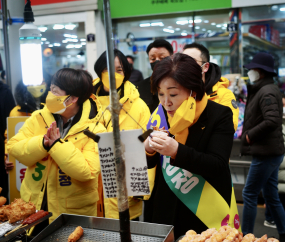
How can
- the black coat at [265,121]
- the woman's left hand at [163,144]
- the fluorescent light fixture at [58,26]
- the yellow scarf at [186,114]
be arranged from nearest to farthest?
the woman's left hand at [163,144]
the yellow scarf at [186,114]
the black coat at [265,121]
the fluorescent light fixture at [58,26]

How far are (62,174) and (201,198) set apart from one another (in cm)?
109

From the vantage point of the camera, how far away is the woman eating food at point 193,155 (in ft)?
5.46

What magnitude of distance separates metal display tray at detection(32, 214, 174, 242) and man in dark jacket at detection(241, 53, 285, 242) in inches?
92.3

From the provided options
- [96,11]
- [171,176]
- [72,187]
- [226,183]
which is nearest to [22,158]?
[72,187]

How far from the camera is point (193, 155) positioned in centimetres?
161

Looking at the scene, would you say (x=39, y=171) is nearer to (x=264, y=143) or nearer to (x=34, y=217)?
(x=34, y=217)

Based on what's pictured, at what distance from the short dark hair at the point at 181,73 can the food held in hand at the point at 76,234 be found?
88cm

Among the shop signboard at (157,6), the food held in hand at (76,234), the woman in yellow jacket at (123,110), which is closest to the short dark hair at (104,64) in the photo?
the woman in yellow jacket at (123,110)

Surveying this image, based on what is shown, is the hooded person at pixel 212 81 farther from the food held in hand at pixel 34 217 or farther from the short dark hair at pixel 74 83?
the food held in hand at pixel 34 217

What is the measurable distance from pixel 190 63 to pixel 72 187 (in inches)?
50.6

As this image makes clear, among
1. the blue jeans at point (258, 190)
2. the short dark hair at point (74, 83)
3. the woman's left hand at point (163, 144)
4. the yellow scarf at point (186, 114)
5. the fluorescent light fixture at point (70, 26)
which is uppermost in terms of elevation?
the fluorescent light fixture at point (70, 26)

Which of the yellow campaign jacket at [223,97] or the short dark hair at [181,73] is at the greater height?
the short dark hair at [181,73]

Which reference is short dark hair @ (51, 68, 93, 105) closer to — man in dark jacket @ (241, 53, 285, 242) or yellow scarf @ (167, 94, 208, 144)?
yellow scarf @ (167, 94, 208, 144)

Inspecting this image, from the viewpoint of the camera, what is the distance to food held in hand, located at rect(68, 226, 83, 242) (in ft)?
5.08
